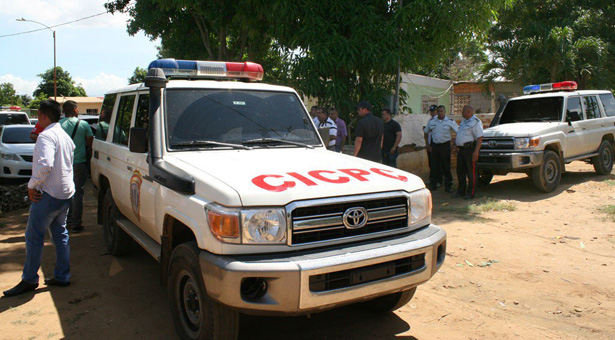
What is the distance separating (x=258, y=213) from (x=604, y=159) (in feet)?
35.5

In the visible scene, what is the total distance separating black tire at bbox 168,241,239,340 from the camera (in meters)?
3.04

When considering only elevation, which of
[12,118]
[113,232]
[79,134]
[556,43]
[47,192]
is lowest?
[113,232]

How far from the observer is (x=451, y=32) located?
428 inches

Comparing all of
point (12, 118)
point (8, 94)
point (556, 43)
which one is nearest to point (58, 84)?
point (8, 94)

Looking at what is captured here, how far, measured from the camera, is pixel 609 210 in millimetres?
7676

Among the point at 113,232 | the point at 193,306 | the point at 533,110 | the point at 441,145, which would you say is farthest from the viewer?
the point at 533,110

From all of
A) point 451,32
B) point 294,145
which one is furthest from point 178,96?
point 451,32

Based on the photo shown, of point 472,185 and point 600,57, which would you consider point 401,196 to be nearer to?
point 472,185

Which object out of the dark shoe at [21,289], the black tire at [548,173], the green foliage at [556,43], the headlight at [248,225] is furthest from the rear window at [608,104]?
the dark shoe at [21,289]

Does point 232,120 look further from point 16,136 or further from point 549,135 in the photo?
point 16,136

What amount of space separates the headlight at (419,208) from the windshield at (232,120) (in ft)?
4.20

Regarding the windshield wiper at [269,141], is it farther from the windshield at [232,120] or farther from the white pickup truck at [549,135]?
the white pickup truck at [549,135]

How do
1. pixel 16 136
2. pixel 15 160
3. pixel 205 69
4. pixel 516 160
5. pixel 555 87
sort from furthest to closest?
pixel 16 136, pixel 15 160, pixel 555 87, pixel 516 160, pixel 205 69

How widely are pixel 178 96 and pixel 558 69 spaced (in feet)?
53.3
